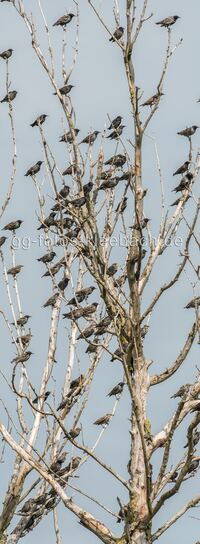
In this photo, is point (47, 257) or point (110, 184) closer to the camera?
point (110, 184)

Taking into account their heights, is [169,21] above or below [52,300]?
above

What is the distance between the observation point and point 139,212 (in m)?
12.6

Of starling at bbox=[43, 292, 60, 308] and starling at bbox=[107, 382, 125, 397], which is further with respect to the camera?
starling at bbox=[107, 382, 125, 397]

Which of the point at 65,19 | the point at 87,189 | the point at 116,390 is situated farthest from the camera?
the point at 116,390

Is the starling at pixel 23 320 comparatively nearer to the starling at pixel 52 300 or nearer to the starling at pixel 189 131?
the starling at pixel 52 300

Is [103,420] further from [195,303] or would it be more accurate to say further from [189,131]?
[195,303]

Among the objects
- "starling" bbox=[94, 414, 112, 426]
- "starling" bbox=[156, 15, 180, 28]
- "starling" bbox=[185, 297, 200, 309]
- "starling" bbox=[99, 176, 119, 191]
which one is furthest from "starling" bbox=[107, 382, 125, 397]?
"starling" bbox=[156, 15, 180, 28]

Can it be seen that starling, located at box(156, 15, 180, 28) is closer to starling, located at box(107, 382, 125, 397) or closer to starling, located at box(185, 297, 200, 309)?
starling, located at box(185, 297, 200, 309)

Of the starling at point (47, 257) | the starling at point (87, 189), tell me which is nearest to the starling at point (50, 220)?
the starling at point (47, 257)

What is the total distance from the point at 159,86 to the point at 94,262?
189 cm

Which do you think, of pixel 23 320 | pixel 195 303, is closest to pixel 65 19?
pixel 23 320

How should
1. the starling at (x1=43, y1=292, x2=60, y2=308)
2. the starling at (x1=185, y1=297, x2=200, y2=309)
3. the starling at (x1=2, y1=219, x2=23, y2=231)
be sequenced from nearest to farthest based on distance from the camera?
1. the starling at (x1=185, y1=297, x2=200, y2=309)
2. the starling at (x1=43, y1=292, x2=60, y2=308)
3. the starling at (x1=2, y1=219, x2=23, y2=231)

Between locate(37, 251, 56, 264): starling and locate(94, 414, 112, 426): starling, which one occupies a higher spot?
locate(37, 251, 56, 264): starling

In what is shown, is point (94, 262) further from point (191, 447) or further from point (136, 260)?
point (191, 447)
